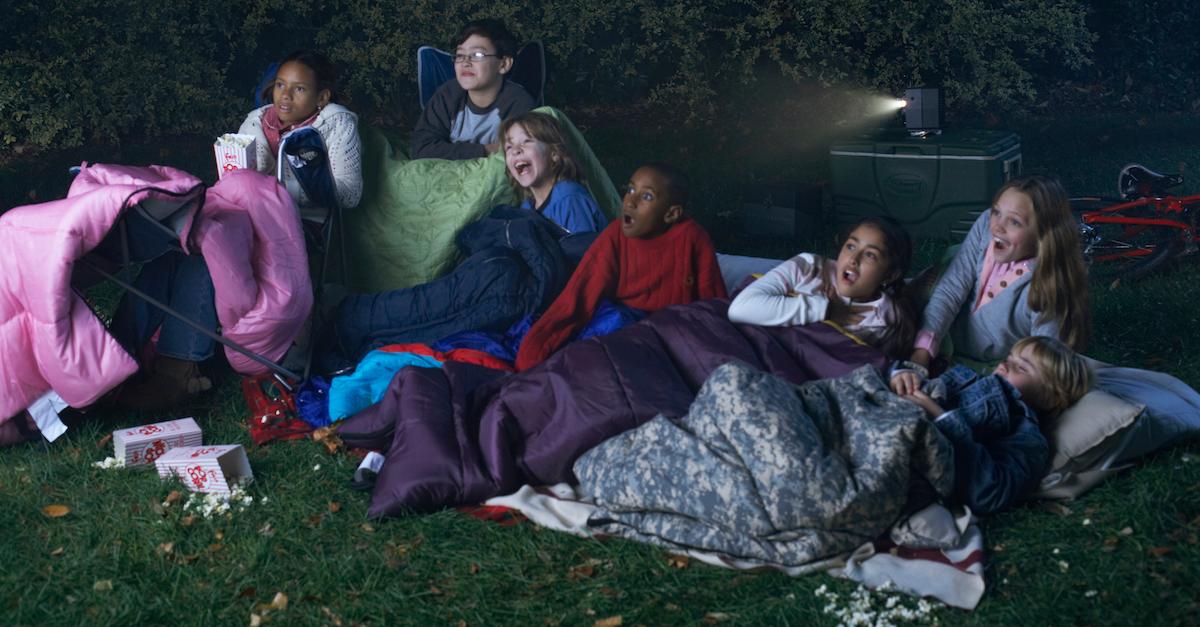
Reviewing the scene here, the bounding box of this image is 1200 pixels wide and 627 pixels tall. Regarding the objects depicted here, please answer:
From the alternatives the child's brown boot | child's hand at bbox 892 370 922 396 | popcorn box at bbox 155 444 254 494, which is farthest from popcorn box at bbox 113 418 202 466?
child's hand at bbox 892 370 922 396

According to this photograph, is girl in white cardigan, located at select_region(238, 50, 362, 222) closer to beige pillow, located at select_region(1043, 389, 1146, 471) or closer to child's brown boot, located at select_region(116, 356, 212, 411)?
child's brown boot, located at select_region(116, 356, 212, 411)

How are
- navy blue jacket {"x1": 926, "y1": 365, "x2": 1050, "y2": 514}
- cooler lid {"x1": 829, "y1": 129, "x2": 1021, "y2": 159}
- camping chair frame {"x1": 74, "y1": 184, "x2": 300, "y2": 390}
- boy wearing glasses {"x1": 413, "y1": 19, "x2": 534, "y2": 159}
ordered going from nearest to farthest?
navy blue jacket {"x1": 926, "y1": 365, "x2": 1050, "y2": 514}, camping chair frame {"x1": 74, "y1": 184, "x2": 300, "y2": 390}, boy wearing glasses {"x1": 413, "y1": 19, "x2": 534, "y2": 159}, cooler lid {"x1": 829, "y1": 129, "x2": 1021, "y2": 159}

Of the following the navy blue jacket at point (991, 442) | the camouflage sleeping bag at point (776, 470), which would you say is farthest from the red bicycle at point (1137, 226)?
the camouflage sleeping bag at point (776, 470)

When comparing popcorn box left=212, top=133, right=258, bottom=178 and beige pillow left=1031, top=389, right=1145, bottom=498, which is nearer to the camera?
beige pillow left=1031, top=389, right=1145, bottom=498

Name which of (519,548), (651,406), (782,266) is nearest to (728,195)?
(782,266)

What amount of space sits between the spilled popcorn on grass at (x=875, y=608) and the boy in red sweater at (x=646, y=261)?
61.8 inches

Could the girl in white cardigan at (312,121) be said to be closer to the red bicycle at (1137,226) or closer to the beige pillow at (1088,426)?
the beige pillow at (1088,426)

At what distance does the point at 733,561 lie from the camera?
3.04 meters

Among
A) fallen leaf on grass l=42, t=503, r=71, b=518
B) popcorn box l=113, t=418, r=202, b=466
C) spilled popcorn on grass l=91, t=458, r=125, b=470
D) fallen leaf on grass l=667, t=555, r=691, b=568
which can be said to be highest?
popcorn box l=113, t=418, r=202, b=466

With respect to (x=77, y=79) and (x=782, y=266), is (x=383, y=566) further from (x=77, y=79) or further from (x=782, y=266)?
(x=77, y=79)

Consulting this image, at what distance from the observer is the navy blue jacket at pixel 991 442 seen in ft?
10.4

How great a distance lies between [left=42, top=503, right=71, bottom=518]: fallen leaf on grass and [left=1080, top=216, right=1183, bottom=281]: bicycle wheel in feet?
13.8

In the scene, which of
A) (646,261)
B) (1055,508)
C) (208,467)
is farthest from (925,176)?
(208,467)

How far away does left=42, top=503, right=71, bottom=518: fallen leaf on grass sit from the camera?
3.51 m
